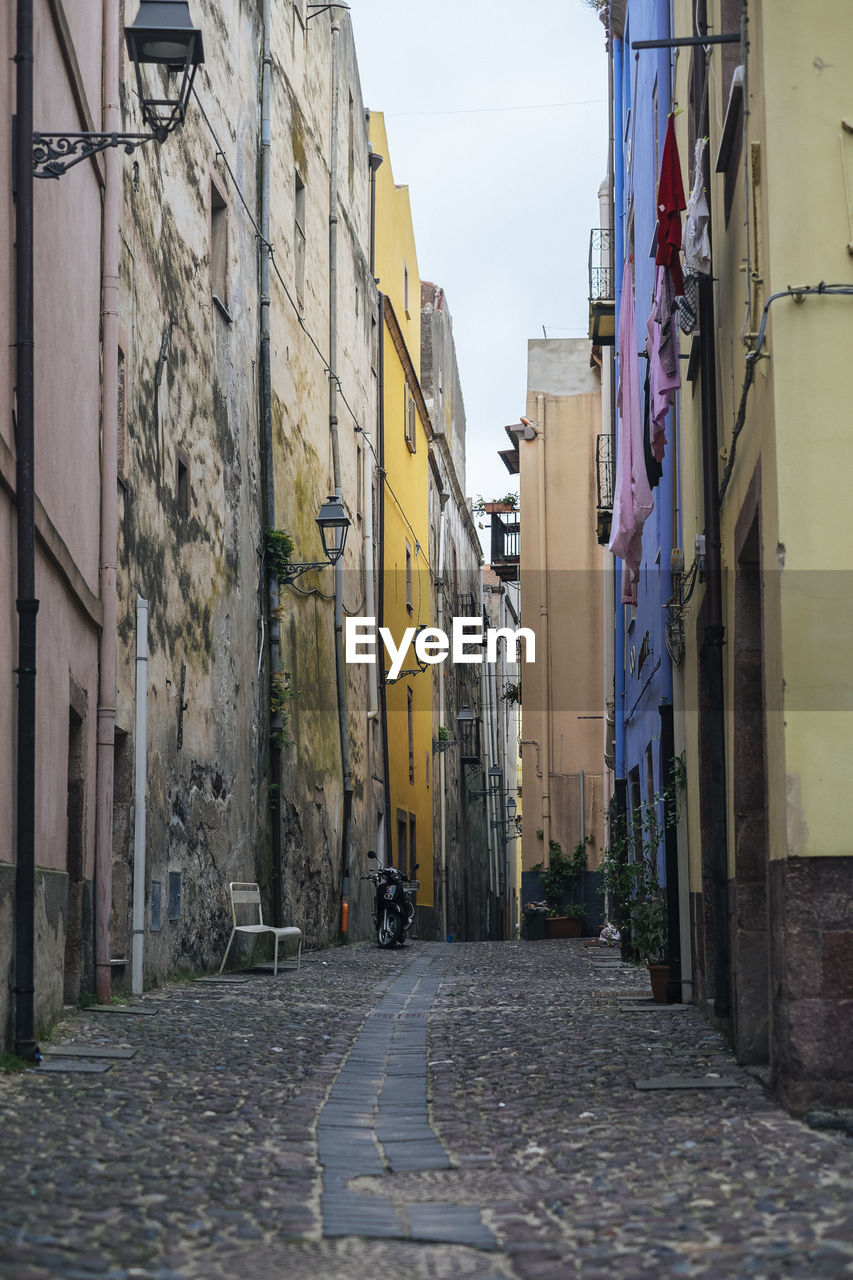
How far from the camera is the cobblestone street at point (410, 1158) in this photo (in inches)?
147

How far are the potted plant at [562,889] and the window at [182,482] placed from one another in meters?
14.9

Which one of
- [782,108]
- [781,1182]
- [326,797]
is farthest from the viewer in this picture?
[326,797]

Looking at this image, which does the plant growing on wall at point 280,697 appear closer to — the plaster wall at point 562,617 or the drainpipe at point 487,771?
the plaster wall at point 562,617

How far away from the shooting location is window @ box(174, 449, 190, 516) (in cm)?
1294

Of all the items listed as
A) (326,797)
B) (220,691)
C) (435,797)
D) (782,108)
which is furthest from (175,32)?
(435,797)

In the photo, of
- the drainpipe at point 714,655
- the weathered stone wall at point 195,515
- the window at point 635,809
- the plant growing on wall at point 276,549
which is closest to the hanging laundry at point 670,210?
the drainpipe at point 714,655

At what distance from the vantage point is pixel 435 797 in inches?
1291

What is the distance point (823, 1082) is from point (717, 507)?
3.91 metres

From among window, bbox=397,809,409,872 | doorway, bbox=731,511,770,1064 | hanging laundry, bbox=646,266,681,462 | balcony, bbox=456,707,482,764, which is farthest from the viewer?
balcony, bbox=456,707,482,764

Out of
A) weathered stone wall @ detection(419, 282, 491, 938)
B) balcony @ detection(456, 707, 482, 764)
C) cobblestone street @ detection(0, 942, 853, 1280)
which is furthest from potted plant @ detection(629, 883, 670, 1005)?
balcony @ detection(456, 707, 482, 764)

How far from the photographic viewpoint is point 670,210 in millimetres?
8648

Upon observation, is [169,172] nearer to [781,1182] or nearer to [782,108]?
[782,108]

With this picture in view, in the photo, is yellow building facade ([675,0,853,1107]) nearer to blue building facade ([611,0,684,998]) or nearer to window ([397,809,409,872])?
blue building facade ([611,0,684,998])

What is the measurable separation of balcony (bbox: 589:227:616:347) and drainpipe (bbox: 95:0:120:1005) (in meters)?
12.6
